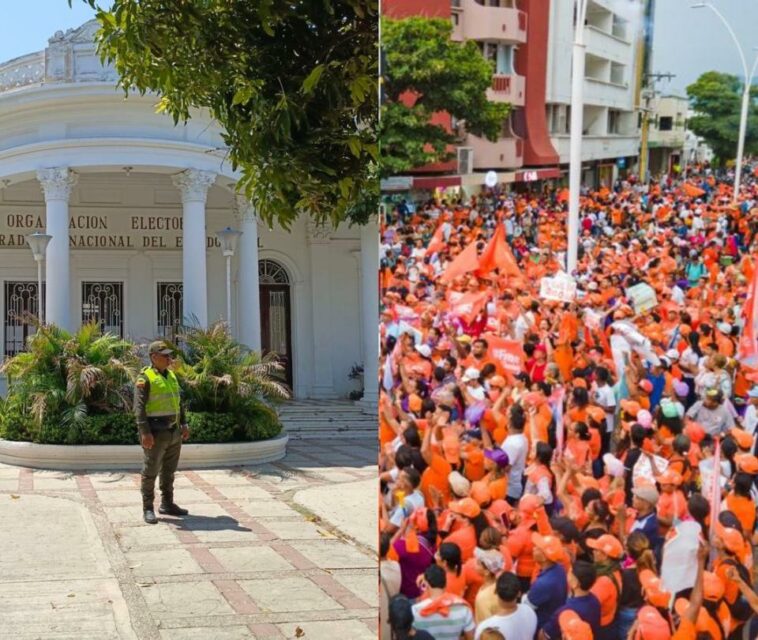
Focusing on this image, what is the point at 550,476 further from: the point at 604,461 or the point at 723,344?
the point at 723,344

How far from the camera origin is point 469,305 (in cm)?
311

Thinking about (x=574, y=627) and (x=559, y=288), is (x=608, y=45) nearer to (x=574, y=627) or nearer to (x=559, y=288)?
(x=559, y=288)

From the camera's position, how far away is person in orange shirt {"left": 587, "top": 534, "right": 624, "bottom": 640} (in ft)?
9.80

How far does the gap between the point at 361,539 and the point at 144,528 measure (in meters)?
1.98

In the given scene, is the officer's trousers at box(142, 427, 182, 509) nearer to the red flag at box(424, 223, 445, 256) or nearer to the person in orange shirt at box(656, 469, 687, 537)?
the red flag at box(424, 223, 445, 256)

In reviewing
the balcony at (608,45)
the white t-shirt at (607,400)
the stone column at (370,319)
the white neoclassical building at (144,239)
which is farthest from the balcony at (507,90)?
the stone column at (370,319)

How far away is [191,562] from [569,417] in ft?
18.6

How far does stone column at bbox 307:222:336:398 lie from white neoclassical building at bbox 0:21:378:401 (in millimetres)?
28

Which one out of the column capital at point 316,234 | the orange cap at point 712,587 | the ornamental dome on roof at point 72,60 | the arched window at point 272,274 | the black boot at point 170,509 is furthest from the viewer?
the arched window at point 272,274

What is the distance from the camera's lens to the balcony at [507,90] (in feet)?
10.1

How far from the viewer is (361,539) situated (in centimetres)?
915

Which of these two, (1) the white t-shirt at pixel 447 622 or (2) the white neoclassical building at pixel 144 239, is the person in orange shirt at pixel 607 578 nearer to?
(1) the white t-shirt at pixel 447 622

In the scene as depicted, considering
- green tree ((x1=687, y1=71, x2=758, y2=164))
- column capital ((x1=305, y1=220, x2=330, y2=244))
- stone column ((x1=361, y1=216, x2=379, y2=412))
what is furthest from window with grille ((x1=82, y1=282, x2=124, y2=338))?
green tree ((x1=687, y1=71, x2=758, y2=164))

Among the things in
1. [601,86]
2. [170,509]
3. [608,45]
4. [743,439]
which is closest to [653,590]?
[743,439]
